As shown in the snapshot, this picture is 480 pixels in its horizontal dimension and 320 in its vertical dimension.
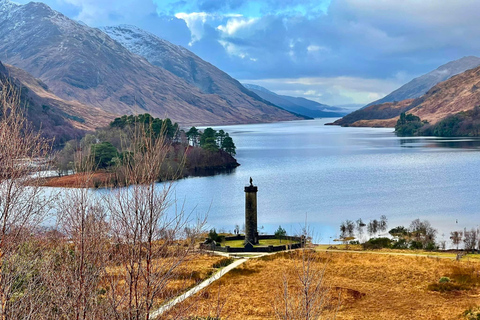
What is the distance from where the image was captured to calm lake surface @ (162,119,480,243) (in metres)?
61.3

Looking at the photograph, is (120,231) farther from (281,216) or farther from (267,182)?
(267,182)

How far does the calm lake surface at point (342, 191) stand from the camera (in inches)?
2413

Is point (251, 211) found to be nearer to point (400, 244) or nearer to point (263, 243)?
point (263, 243)

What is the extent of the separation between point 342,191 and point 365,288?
47.7 m

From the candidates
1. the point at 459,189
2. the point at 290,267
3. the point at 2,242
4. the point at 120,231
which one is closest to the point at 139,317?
the point at 120,231

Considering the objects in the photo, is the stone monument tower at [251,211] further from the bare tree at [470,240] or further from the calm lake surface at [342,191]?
the bare tree at [470,240]

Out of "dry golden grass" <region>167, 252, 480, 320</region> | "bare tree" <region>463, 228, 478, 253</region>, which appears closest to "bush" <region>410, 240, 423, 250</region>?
"bare tree" <region>463, 228, 478, 253</region>

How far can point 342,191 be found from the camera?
80.1m

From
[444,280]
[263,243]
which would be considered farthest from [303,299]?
[263,243]

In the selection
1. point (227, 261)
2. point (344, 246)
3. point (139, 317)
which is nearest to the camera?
point (139, 317)

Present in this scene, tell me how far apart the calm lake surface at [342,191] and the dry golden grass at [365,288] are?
27.6 feet

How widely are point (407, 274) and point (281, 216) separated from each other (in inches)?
1143

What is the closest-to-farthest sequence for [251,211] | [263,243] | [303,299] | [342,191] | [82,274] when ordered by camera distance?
[82,274] < [303,299] < [251,211] < [263,243] < [342,191]

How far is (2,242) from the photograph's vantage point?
12.2m
